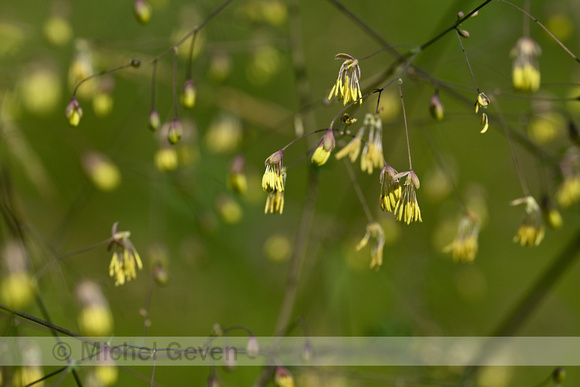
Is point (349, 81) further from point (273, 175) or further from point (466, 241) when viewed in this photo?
point (466, 241)

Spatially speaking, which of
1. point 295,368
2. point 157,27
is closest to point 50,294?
point 295,368

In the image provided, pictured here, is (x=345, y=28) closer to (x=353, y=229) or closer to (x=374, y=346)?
(x=353, y=229)

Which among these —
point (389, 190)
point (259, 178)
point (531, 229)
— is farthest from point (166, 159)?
point (531, 229)

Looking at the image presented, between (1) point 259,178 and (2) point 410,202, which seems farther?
(1) point 259,178

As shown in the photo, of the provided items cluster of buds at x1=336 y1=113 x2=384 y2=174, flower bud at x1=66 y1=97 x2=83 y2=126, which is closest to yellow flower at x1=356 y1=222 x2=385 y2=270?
cluster of buds at x1=336 y1=113 x2=384 y2=174

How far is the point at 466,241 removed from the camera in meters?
1.36

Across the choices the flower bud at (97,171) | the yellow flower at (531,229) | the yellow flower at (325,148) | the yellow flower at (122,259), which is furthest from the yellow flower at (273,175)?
the flower bud at (97,171)

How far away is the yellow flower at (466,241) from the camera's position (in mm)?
1355

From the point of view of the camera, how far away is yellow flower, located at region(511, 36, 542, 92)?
1.30 m

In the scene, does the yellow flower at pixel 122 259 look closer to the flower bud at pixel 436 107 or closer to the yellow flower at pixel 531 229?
the flower bud at pixel 436 107

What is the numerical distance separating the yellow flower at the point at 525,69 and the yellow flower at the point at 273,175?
607 millimetres

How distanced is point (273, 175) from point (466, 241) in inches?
21.8

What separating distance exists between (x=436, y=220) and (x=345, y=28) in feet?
3.21

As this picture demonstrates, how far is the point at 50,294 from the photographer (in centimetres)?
206
